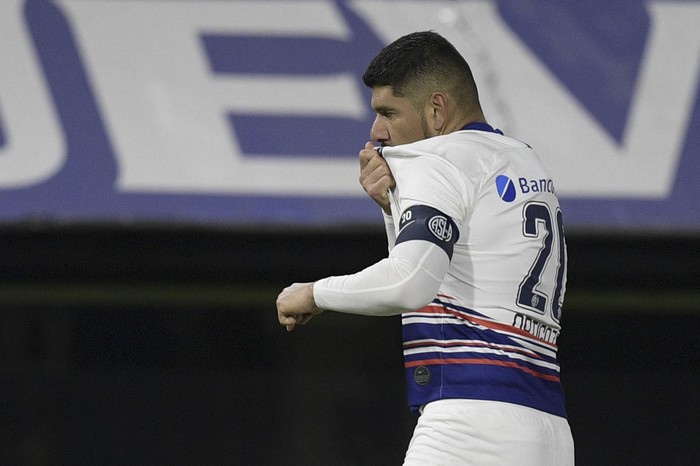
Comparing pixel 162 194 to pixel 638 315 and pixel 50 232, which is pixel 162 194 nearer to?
pixel 50 232

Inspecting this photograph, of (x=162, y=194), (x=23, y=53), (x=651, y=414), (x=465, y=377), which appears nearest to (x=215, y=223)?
(x=162, y=194)

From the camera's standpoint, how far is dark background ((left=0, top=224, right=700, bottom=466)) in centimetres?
687

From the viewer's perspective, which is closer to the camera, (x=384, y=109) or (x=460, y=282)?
(x=460, y=282)

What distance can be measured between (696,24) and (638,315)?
205 cm

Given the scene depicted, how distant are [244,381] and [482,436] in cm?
450

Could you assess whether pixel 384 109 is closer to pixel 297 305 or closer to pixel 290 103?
pixel 297 305

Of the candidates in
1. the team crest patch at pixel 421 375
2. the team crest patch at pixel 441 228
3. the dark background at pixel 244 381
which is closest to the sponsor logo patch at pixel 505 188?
the team crest patch at pixel 441 228

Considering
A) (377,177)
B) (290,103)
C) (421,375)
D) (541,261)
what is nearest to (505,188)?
(541,261)

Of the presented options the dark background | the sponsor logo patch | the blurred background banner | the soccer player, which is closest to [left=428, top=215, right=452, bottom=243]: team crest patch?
the soccer player

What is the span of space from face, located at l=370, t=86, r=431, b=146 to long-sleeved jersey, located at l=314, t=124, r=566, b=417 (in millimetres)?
98

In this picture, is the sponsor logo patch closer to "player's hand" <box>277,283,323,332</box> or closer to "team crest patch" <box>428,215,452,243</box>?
"team crest patch" <box>428,215,452,243</box>

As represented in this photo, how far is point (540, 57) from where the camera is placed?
5246mm

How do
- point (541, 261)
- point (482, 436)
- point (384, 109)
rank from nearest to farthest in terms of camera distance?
point (482, 436)
point (541, 261)
point (384, 109)

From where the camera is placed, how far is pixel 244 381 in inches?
275
